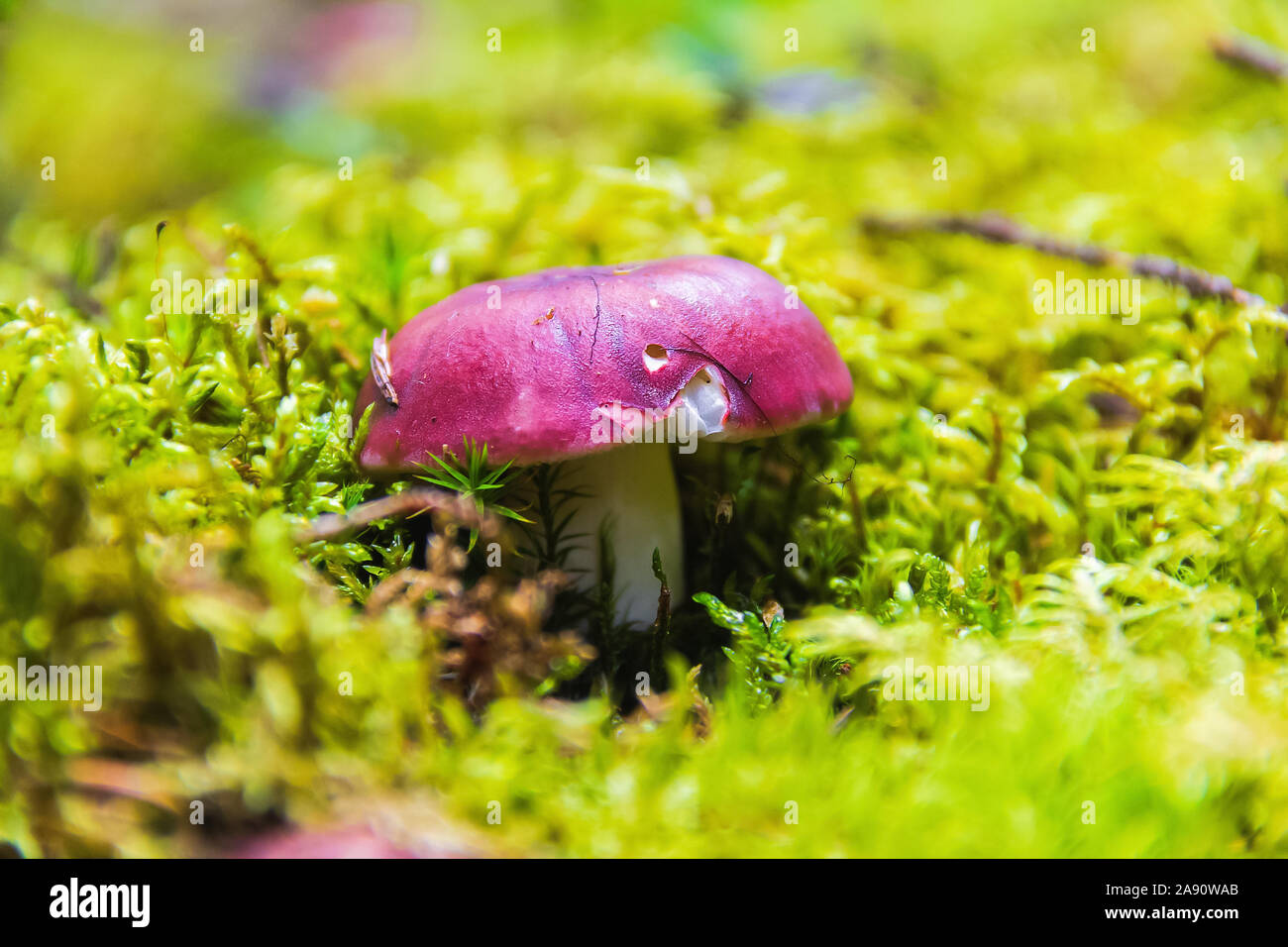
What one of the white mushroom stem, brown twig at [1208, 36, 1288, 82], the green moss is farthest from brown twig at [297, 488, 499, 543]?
brown twig at [1208, 36, 1288, 82]

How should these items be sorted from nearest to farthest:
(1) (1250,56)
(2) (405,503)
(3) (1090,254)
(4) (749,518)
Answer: (2) (405,503), (4) (749,518), (3) (1090,254), (1) (1250,56)

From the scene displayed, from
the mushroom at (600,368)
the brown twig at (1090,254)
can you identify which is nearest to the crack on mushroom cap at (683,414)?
the mushroom at (600,368)

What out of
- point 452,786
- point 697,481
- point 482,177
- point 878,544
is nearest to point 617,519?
point 697,481

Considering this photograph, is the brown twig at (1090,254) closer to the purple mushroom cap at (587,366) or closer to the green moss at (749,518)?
the green moss at (749,518)

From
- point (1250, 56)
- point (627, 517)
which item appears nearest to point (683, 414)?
point (627, 517)

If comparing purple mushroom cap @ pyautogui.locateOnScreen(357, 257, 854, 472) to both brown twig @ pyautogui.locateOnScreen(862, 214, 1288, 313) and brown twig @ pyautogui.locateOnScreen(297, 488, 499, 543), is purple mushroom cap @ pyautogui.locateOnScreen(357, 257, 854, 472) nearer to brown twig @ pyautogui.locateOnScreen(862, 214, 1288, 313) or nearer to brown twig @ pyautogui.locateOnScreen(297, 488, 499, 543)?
brown twig @ pyautogui.locateOnScreen(297, 488, 499, 543)

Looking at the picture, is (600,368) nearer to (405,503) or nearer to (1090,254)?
(405,503)
